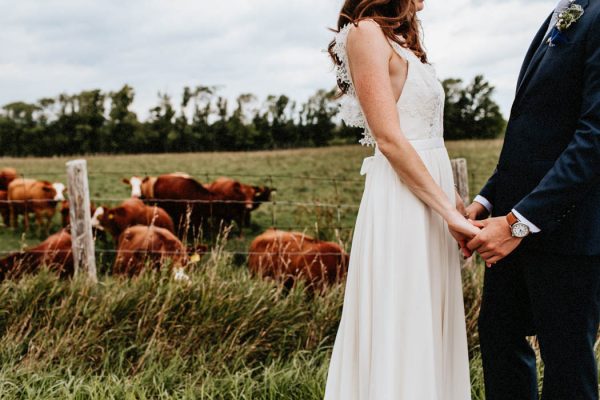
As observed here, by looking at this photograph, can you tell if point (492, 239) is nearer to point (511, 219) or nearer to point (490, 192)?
point (511, 219)

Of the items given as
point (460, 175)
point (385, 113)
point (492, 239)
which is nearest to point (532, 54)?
point (385, 113)

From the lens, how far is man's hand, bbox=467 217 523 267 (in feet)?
6.29

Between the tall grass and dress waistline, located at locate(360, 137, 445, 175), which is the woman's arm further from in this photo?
the tall grass

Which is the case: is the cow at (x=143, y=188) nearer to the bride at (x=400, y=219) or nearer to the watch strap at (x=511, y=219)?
the bride at (x=400, y=219)

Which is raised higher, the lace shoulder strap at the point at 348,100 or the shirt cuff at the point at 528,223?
the lace shoulder strap at the point at 348,100

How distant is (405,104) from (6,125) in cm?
3368

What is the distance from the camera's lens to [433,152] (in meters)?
2.17

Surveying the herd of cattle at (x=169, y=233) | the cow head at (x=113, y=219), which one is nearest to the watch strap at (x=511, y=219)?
the herd of cattle at (x=169, y=233)

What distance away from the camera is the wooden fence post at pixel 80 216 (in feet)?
15.4

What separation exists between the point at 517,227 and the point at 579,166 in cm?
27

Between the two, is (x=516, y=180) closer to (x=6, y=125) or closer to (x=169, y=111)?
(x=169, y=111)

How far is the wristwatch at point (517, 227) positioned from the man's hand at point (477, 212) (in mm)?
367

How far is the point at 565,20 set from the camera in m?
1.84

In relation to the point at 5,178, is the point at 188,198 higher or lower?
lower
